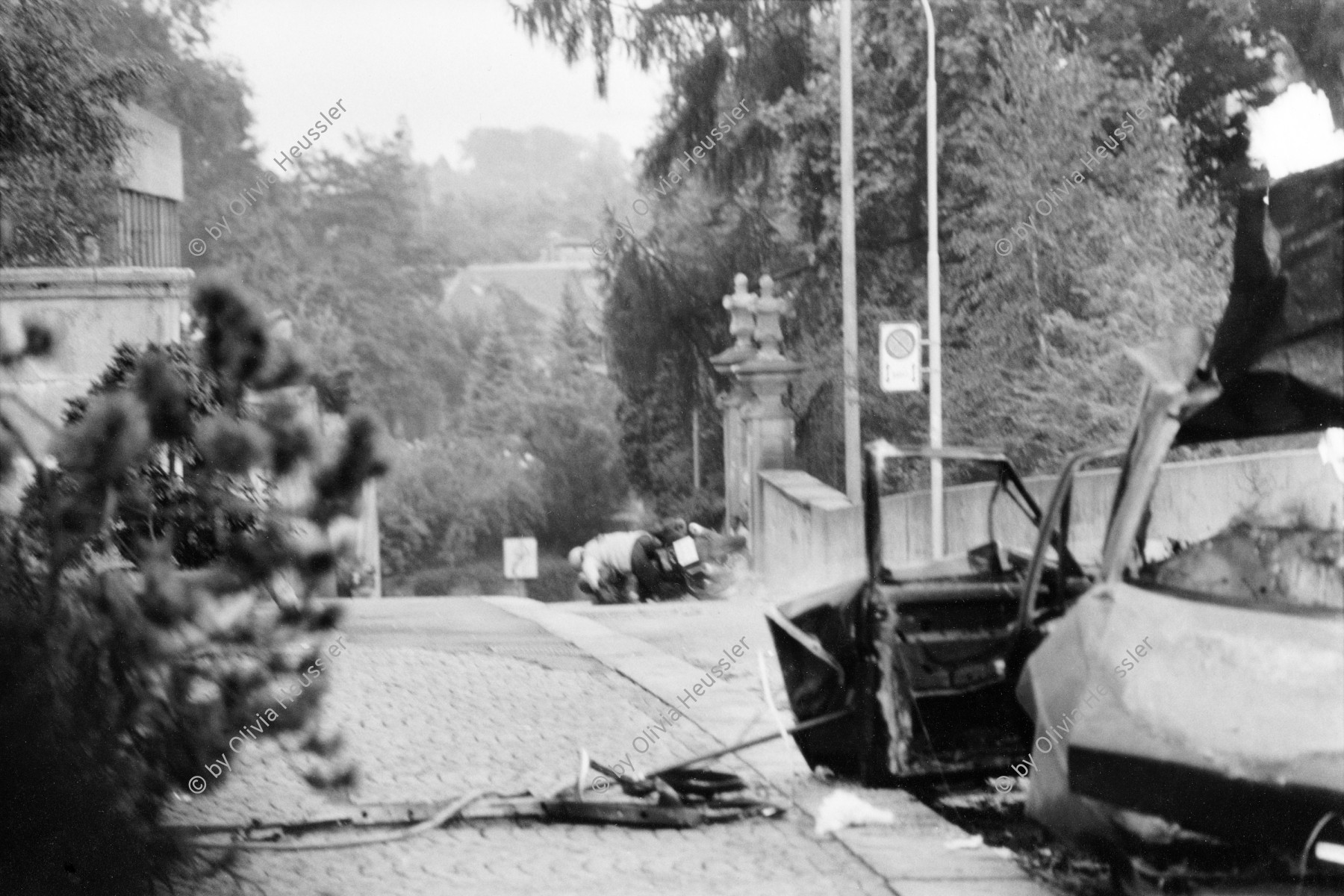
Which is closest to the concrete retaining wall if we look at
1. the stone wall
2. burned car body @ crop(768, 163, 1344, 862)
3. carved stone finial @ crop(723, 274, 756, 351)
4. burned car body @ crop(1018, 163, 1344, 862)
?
carved stone finial @ crop(723, 274, 756, 351)

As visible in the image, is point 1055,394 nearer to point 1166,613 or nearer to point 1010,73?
point 1010,73

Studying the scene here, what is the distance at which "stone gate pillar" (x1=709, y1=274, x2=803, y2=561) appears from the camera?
26297 mm

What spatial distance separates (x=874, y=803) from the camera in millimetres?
7363

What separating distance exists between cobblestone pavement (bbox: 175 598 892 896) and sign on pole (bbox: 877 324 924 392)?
10284 millimetres

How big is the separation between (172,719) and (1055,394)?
1979 cm

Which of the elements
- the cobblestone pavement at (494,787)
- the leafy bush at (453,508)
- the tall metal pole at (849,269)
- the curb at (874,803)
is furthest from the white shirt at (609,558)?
the leafy bush at (453,508)

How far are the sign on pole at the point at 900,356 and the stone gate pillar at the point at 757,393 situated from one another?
368 cm

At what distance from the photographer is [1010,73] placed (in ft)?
88.8

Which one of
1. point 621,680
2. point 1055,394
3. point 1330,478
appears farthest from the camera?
point 1055,394

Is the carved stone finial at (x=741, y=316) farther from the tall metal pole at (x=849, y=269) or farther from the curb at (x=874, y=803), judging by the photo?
the curb at (x=874, y=803)

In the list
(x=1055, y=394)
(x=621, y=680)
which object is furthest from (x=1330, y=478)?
(x=1055, y=394)

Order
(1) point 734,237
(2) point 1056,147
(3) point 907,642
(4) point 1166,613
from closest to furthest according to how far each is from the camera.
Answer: (4) point 1166,613
(3) point 907,642
(2) point 1056,147
(1) point 734,237

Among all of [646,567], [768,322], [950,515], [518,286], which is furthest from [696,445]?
[518,286]

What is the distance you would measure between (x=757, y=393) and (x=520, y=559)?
2366 centimetres
